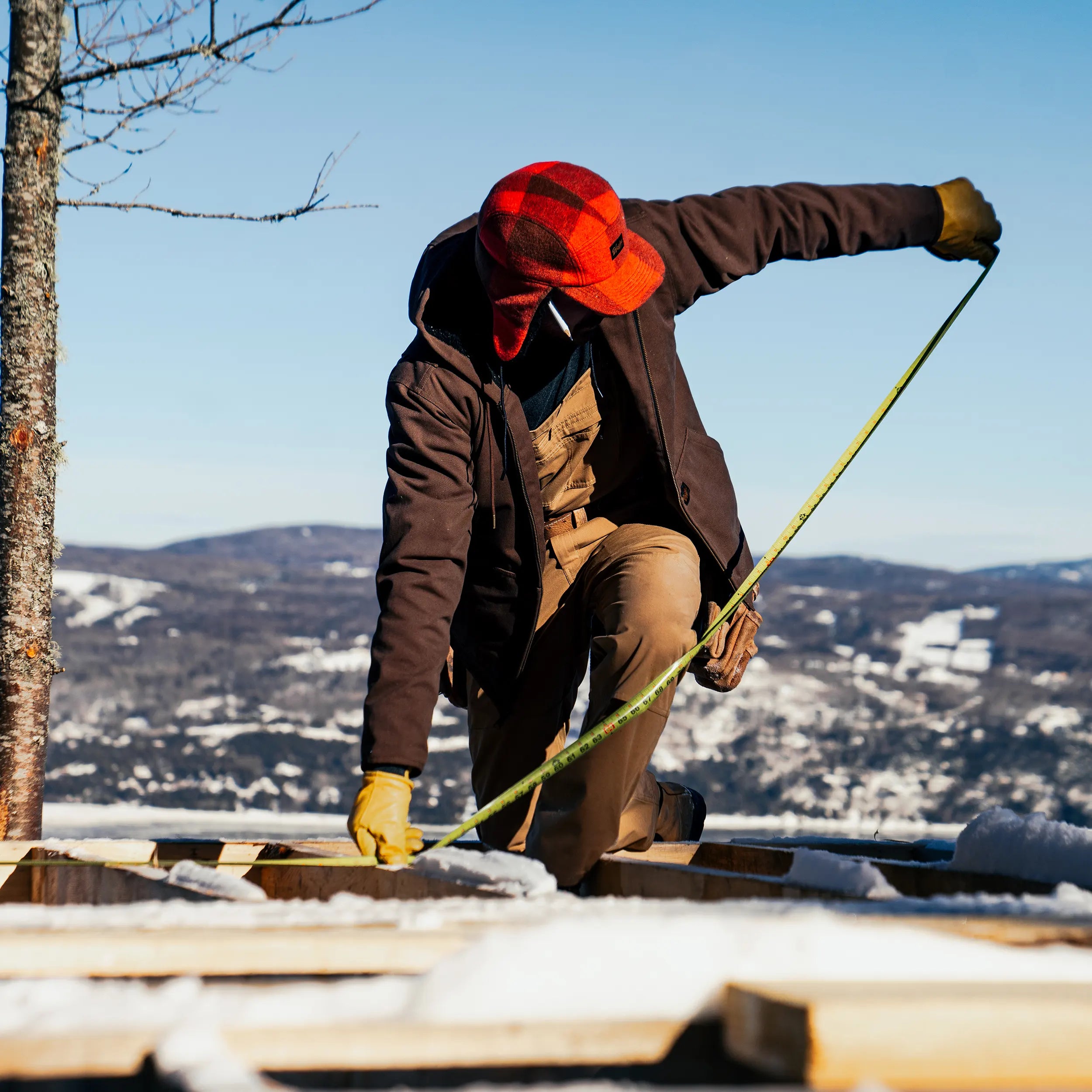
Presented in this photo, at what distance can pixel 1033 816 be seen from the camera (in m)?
2.31

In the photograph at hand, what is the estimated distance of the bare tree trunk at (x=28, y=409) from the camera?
385 centimetres

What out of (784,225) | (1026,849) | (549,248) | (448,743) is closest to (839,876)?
(1026,849)

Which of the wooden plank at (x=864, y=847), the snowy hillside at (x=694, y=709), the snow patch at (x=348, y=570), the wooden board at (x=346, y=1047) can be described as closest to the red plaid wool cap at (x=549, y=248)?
the wooden plank at (x=864, y=847)

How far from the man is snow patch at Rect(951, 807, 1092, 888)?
0.80 meters

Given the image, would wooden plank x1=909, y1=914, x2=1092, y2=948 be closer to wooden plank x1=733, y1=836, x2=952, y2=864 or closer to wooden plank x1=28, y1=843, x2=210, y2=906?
wooden plank x1=28, y1=843, x2=210, y2=906

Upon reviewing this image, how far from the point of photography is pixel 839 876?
206 cm

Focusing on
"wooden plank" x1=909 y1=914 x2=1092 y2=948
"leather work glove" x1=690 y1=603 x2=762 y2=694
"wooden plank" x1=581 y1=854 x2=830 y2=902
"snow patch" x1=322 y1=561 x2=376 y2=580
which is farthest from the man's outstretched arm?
"snow patch" x1=322 y1=561 x2=376 y2=580

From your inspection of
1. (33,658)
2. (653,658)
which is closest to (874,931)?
(653,658)

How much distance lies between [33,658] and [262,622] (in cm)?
1781

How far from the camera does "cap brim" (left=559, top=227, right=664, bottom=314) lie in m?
2.78

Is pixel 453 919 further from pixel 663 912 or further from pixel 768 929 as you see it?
pixel 768 929

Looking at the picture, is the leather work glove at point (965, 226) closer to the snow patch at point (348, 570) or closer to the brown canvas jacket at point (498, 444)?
the brown canvas jacket at point (498, 444)

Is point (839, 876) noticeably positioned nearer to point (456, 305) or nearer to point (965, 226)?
point (456, 305)

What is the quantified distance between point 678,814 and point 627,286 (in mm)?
1515
